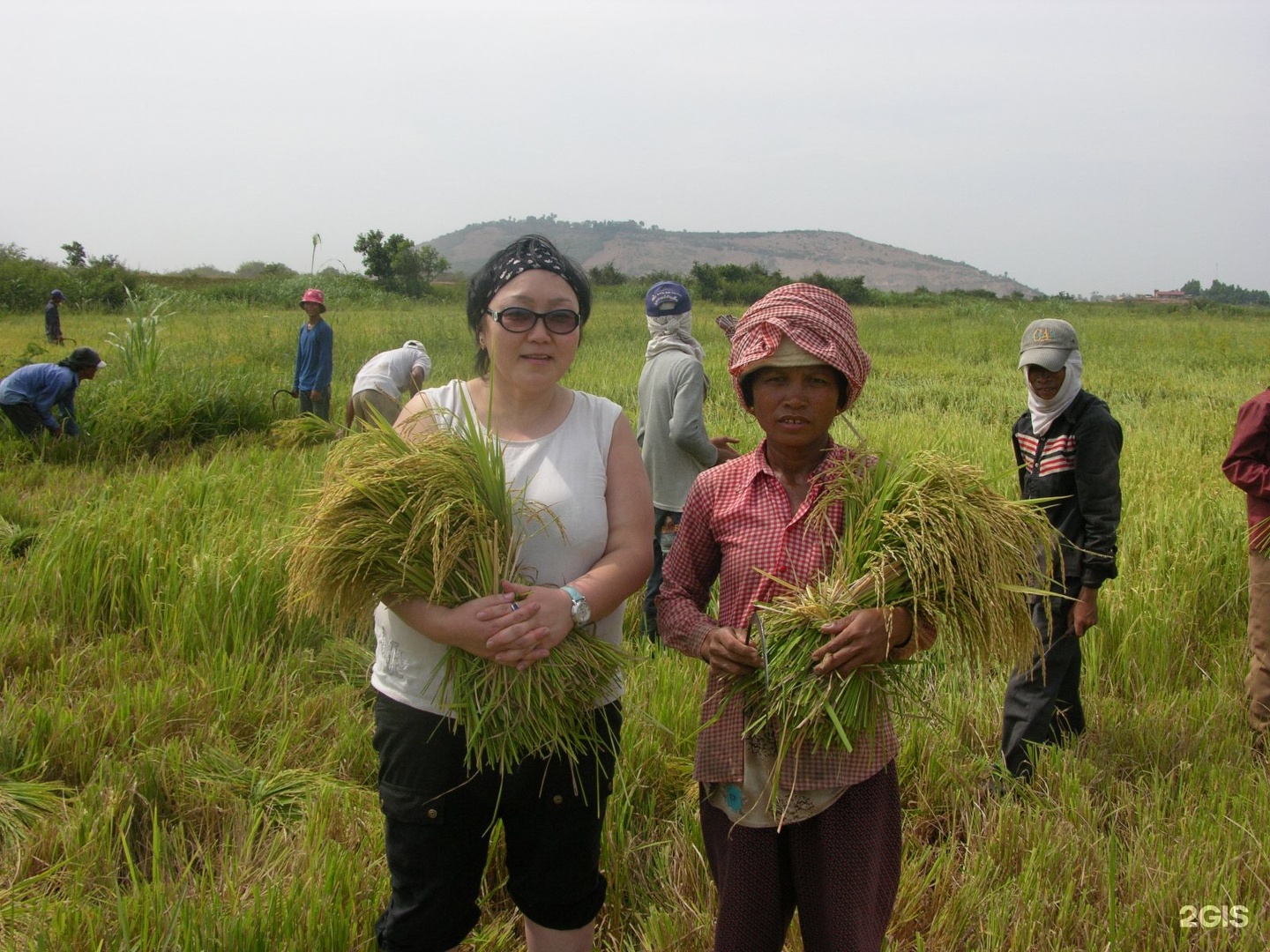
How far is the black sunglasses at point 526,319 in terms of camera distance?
179cm

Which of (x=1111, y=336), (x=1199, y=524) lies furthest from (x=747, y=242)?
(x=1199, y=524)

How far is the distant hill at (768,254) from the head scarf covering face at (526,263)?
147759 millimetres

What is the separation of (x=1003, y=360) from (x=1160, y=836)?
1488 centimetres

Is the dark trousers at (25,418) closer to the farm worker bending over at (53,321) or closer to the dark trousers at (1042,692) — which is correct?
the dark trousers at (1042,692)

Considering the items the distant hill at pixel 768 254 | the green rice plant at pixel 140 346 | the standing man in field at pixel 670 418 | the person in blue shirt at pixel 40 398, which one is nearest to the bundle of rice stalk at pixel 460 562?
the standing man in field at pixel 670 418

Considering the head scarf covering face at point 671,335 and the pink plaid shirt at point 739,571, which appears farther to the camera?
the head scarf covering face at point 671,335

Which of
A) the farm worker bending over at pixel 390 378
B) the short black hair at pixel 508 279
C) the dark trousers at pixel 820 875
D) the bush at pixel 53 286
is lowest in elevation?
the dark trousers at pixel 820 875

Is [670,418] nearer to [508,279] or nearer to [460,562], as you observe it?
[508,279]

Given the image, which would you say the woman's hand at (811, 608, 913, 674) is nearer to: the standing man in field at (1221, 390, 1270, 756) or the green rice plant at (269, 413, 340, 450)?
the standing man in field at (1221, 390, 1270, 756)

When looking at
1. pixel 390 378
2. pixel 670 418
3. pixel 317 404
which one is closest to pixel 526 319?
pixel 670 418

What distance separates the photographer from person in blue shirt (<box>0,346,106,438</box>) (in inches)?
272

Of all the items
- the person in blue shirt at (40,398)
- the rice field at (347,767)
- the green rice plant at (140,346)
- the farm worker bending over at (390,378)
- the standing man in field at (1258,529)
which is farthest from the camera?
the green rice plant at (140,346)

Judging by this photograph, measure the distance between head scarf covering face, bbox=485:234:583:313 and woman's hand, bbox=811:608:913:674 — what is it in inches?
35.8

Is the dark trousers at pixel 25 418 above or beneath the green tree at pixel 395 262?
beneath
